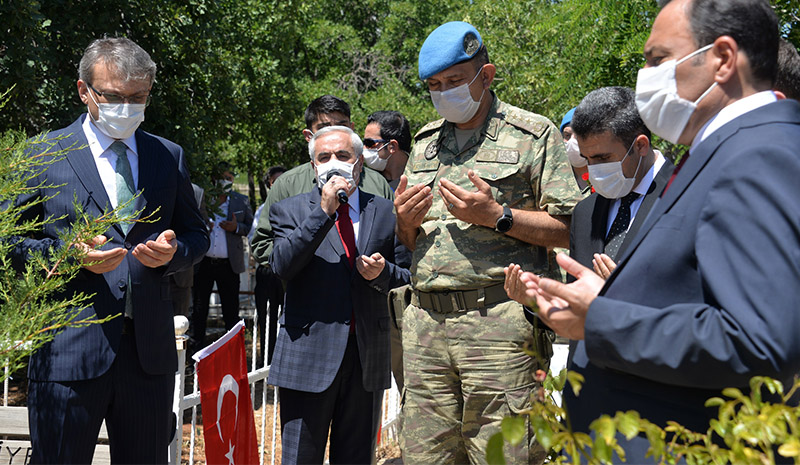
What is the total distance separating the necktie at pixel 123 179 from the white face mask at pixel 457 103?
1.36 m

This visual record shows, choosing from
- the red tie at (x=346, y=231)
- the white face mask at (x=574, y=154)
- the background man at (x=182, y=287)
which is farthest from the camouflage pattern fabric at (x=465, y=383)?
the background man at (x=182, y=287)

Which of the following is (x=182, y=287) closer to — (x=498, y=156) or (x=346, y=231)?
(x=346, y=231)

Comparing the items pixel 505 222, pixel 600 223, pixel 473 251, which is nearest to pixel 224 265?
pixel 473 251

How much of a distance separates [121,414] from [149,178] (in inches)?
38.4

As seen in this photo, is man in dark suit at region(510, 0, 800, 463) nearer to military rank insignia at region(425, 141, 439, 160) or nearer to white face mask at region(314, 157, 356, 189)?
military rank insignia at region(425, 141, 439, 160)

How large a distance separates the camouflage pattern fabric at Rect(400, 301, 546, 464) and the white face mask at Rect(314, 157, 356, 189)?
2.94 ft

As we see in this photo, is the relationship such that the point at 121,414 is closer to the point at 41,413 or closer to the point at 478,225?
the point at 41,413

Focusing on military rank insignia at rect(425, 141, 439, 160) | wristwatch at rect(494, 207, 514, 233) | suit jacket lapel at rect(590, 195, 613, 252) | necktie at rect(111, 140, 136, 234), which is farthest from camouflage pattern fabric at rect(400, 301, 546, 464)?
necktie at rect(111, 140, 136, 234)

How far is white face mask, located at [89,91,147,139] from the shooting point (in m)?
3.05

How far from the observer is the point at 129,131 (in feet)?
10.2

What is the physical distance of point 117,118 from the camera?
3.06 m

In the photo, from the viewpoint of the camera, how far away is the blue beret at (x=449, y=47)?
132 inches

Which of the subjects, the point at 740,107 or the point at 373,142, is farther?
the point at 373,142

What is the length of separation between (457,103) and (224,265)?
686 centimetres
